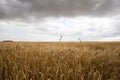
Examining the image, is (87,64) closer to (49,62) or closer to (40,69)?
(49,62)

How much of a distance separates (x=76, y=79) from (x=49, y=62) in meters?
0.99

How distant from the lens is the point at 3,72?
3.30 metres

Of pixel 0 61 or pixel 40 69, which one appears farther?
pixel 0 61

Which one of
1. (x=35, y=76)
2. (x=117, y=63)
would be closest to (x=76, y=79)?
(x=35, y=76)

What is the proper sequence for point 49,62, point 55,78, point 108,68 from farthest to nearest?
1. point 108,68
2. point 49,62
3. point 55,78

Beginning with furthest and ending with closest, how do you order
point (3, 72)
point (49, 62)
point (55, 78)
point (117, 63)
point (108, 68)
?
point (117, 63) → point (108, 68) → point (49, 62) → point (3, 72) → point (55, 78)

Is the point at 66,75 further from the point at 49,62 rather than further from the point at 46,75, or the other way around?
the point at 49,62

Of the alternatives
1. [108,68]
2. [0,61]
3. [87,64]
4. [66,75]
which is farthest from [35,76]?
[108,68]

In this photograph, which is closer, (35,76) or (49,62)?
(35,76)

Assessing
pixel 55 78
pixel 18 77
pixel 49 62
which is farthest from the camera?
pixel 49 62

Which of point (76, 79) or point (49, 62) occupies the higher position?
point (49, 62)

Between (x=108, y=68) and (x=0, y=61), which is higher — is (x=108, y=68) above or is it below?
below

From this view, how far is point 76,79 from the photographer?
2.88 metres

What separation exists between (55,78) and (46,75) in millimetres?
204
